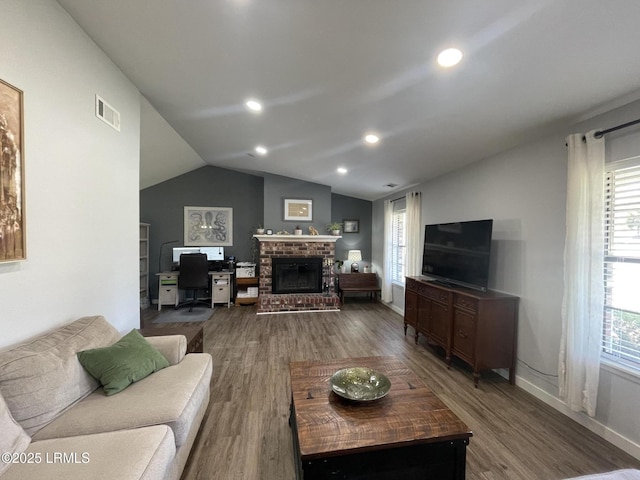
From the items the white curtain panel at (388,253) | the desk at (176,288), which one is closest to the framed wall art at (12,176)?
the desk at (176,288)

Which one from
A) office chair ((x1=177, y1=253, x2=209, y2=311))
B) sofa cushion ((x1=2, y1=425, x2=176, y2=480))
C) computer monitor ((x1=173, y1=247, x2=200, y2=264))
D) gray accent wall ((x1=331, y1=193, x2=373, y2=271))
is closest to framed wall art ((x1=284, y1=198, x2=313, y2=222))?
gray accent wall ((x1=331, y1=193, x2=373, y2=271))

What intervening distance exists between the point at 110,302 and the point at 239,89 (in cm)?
218

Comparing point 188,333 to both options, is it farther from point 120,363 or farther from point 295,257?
point 295,257

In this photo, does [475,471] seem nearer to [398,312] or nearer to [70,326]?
[70,326]

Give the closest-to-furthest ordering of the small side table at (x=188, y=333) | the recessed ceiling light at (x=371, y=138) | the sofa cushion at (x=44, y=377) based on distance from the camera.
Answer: the sofa cushion at (x=44, y=377) → the small side table at (x=188, y=333) → the recessed ceiling light at (x=371, y=138)

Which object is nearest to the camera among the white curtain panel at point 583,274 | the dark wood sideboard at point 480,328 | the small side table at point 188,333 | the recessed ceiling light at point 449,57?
the recessed ceiling light at point 449,57

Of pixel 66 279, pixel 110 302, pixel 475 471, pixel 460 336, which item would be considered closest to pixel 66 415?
pixel 66 279

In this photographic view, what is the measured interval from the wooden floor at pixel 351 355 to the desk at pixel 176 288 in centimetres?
167

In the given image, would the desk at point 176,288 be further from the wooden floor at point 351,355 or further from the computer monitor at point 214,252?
the wooden floor at point 351,355

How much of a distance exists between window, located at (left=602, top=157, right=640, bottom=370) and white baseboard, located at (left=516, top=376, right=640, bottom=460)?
0.50 metres

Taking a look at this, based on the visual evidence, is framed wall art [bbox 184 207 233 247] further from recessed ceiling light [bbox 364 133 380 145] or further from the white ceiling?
recessed ceiling light [bbox 364 133 380 145]

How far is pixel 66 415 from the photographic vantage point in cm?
135

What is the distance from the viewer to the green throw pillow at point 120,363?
1.55 m

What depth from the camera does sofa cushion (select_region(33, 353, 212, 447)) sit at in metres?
1.29
